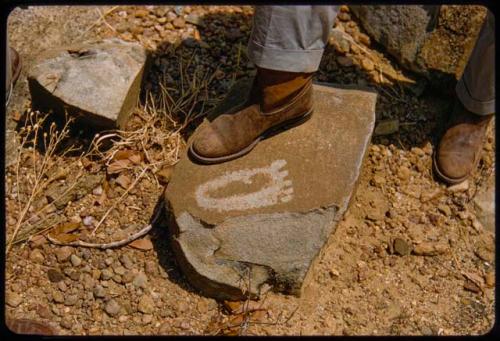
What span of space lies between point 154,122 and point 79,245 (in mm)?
746

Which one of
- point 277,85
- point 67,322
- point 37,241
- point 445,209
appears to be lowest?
point 67,322

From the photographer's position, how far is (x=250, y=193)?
2.94 meters

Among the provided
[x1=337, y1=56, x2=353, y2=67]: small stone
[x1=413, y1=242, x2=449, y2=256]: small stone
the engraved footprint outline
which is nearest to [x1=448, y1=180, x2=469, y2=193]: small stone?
[x1=413, y1=242, x2=449, y2=256]: small stone

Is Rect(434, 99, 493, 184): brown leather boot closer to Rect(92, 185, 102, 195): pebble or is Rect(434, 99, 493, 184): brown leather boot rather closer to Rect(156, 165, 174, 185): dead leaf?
Rect(156, 165, 174, 185): dead leaf

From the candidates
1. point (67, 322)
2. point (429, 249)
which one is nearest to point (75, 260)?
point (67, 322)

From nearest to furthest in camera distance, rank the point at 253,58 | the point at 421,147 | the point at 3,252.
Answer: the point at 253,58 → the point at 3,252 → the point at 421,147

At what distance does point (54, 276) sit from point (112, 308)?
31 cm

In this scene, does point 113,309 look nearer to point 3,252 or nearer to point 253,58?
point 3,252

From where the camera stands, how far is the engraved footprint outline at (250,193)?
2.91m

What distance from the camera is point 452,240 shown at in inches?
132

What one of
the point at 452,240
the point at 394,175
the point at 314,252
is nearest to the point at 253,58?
the point at 314,252

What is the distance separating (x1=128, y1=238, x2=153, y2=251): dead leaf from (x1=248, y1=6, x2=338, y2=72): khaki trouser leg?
3.27ft

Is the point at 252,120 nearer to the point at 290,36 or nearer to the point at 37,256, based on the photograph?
the point at 290,36

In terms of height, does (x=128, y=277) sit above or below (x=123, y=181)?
below
